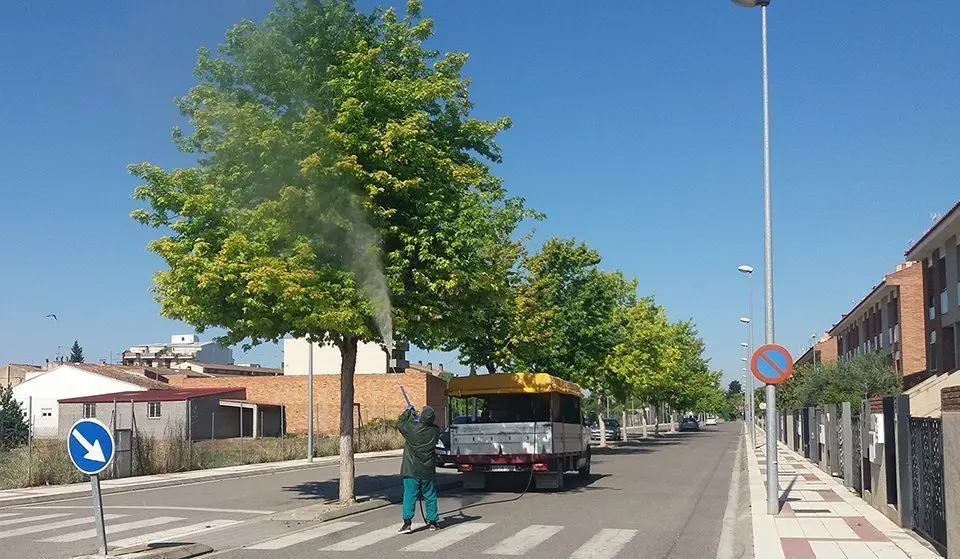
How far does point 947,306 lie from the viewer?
119 ft

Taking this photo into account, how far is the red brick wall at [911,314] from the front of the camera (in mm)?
45219

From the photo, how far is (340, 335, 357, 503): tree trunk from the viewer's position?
1658 cm

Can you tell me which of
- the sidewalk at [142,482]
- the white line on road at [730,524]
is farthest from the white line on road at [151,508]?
the white line on road at [730,524]

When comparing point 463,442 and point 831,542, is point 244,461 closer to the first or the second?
point 463,442

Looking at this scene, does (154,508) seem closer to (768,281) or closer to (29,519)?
(29,519)

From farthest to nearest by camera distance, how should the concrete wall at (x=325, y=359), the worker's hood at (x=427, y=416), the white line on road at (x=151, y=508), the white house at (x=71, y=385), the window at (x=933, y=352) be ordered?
the concrete wall at (x=325, y=359), the white house at (x=71, y=385), the window at (x=933, y=352), the white line on road at (x=151, y=508), the worker's hood at (x=427, y=416)

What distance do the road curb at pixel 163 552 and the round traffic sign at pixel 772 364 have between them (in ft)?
29.4

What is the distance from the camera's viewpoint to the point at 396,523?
14352 mm

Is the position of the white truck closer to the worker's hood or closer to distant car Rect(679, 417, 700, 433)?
the worker's hood

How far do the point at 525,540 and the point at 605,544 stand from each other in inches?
43.1

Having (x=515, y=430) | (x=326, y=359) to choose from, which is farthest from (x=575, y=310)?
(x=326, y=359)

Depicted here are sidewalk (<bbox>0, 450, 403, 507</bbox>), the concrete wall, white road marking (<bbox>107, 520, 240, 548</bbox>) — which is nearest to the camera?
white road marking (<bbox>107, 520, 240, 548</bbox>)

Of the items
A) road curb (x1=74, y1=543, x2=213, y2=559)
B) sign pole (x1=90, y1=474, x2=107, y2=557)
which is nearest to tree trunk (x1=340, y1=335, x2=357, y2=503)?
road curb (x1=74, y1=543, x2=213, y2=559)

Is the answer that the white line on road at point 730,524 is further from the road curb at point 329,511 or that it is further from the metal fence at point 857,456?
the road curb at point 329,511
